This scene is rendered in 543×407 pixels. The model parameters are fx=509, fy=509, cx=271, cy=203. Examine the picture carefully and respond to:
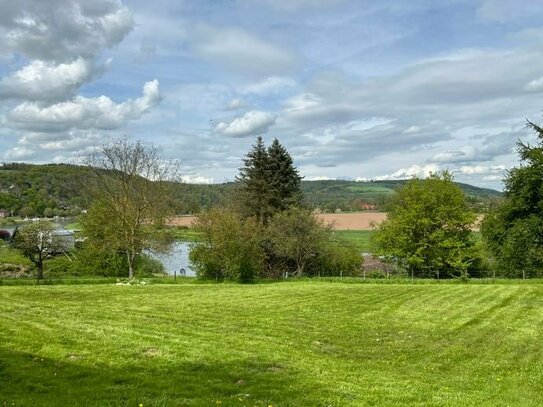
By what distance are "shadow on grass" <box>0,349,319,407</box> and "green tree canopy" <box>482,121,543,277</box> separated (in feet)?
139

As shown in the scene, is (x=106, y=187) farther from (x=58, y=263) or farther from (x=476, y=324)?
(x=476, y=324)

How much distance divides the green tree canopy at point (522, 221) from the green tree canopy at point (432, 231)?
284 cm

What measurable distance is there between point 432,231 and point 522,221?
8224 mm

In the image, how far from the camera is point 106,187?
1688 inches

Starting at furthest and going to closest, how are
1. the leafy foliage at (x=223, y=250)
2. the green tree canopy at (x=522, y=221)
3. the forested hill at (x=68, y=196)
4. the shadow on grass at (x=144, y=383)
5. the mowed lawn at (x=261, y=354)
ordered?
the forested hill at (x=68, y=196) < the green tree canopy at (x=522, y=221) < the leafy foliage at (x=223, y=250) < the mowed lawn at (x=261, y=354) < the shadow on grass at (x=144, y=383)

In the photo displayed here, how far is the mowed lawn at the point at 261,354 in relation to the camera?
875cm

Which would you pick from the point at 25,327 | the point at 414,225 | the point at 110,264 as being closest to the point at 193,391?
the point at 25,327

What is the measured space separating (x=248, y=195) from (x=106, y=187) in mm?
14022

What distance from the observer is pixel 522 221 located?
1897 inches

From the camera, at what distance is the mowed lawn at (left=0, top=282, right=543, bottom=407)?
28.7 ft

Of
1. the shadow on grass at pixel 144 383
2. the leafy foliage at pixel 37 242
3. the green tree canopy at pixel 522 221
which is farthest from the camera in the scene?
the green tree canopy at pixel 522 221

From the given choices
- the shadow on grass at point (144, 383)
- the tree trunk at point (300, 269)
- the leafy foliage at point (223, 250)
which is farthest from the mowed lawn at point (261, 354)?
the tree trunk at point (300, 269)

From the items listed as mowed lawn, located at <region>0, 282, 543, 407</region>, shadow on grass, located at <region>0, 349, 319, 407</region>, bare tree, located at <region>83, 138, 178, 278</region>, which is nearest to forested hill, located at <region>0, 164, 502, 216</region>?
bare tree, located at <region>83, 138, 178, 278</region>

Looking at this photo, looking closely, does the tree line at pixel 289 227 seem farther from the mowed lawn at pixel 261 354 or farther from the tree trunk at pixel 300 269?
the mowed lawn at pixel 261 354
